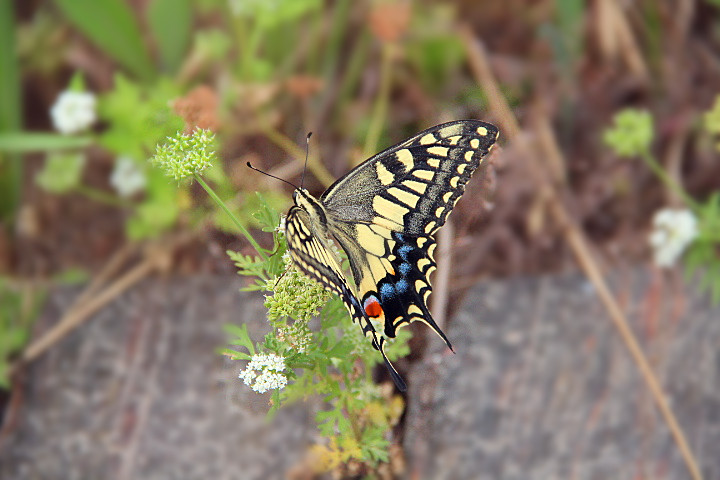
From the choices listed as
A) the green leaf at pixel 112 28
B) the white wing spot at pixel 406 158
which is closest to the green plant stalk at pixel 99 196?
the green leaf at pixel 112 28

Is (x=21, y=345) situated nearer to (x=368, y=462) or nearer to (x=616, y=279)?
(x=368, y=462)

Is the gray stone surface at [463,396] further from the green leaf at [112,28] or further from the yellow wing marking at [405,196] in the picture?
the green leaf at [112,28]

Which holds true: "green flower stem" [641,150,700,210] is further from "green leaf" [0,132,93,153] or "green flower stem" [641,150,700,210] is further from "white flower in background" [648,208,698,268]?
"green leaf" [0,132,93,153]

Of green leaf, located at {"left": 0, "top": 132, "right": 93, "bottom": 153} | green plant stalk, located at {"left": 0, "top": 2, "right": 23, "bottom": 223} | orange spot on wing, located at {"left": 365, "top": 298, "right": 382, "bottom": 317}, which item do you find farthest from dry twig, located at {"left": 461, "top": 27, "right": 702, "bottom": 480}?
green plant stalk, located at {"left": 0, "top": 2, "right": 23, "bottom": 223}

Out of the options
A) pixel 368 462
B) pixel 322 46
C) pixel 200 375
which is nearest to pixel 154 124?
pixel 368 462

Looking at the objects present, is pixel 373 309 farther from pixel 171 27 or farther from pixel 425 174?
pixel 171 27
